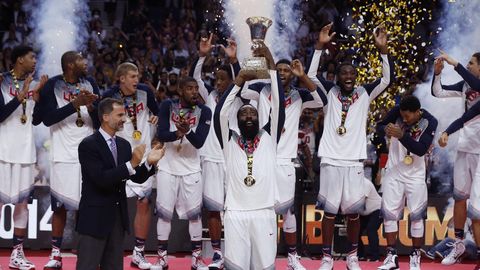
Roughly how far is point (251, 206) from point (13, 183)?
3.13 meters

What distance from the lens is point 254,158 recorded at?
31.4ft

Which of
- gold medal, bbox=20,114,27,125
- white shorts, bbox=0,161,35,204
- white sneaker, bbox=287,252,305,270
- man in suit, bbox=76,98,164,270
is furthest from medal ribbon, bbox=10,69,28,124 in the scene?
white sneaker, bbox=287,252,305,270

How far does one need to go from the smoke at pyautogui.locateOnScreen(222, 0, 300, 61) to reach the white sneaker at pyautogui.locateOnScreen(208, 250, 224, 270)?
394cm

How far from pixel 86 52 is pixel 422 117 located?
8736mm

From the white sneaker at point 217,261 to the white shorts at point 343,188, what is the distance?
137 centimetres

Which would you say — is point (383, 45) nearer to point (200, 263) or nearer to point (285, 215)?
point (285, 215)

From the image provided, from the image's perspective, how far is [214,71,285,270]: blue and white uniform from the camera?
31.1ft

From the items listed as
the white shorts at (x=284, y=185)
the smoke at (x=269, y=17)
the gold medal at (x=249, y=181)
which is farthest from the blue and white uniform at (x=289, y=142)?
the smoke at (x=269, y=17)

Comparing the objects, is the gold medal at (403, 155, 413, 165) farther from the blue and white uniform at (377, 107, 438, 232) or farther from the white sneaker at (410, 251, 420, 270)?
the white sneaker at (410, 251, 420, 270)

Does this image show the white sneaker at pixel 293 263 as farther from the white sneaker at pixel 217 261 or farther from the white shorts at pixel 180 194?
the white shorts at pixel 180 194

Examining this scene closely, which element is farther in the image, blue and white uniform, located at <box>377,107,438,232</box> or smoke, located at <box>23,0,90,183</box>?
smoke, located at <box>23,0,90,183</box>

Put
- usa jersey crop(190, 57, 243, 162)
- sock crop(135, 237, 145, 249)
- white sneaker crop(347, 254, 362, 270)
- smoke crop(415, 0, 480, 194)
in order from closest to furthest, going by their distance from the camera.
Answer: white sneaker crop(347, 254, 362, 270), sock crop(135, 237, 145, 249), usa jersey crop(190, 57, 243, 162), smoke crop(415, 0, 480, 194)

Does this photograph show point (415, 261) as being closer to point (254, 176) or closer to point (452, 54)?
point (254, 176)

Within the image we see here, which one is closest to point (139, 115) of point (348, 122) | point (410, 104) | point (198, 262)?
point (198, 262)
